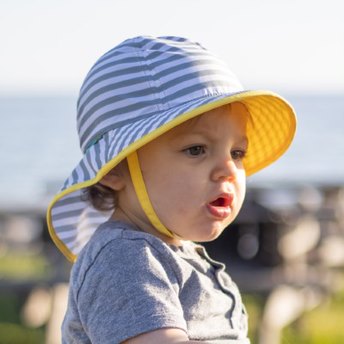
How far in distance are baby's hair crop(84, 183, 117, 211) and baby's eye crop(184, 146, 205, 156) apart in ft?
0.86

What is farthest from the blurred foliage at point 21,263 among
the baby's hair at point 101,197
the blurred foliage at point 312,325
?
the baby's hair at point 101,197

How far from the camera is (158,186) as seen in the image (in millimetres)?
2209

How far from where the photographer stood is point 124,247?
2111 mm

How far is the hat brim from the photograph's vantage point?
2119 millimetres

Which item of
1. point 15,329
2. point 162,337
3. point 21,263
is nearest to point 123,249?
point 162,337

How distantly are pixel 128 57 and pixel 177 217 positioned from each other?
0.41 meters

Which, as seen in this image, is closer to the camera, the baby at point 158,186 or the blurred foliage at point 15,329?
the baby at point 158,186

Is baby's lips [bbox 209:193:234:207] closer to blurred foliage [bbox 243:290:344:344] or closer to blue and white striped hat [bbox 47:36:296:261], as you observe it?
blue and white striped hat [bbox 47:36:296:261]

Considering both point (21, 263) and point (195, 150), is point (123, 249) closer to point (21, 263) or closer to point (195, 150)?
point (195, 150)

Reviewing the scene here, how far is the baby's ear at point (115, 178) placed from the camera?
2299mm

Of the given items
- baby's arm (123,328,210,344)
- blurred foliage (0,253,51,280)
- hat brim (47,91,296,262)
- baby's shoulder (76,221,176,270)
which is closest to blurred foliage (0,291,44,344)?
blurred foliage (0,253,51,280)

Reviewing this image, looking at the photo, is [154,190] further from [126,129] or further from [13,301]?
[13,301]

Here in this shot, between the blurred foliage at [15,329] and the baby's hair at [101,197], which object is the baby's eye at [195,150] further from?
the blurred foliage at [15,329]

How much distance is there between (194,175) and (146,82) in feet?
0.82
